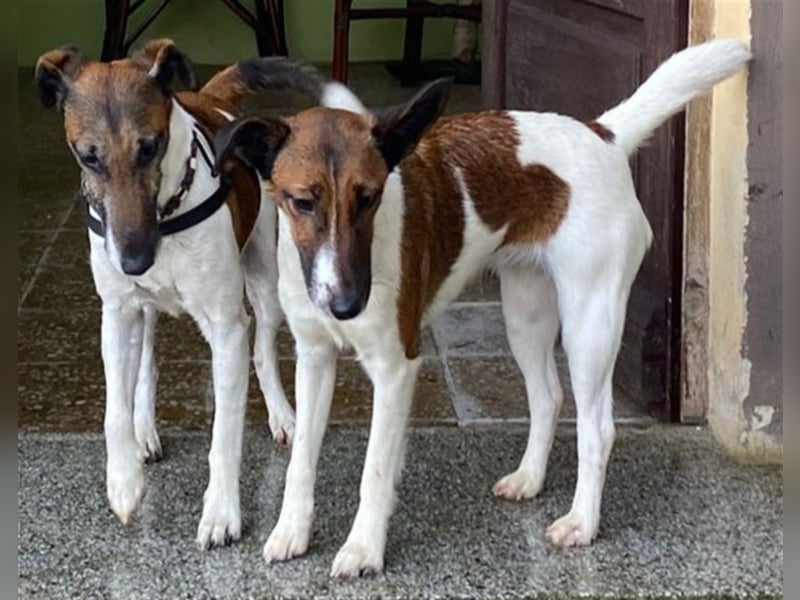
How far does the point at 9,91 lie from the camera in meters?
3.02

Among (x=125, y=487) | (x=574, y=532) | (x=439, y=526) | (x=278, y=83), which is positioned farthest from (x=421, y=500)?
(x=278, y=83)

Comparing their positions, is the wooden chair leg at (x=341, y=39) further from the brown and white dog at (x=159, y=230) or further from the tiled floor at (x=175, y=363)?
the brown and white dog at (x=159, y=230)

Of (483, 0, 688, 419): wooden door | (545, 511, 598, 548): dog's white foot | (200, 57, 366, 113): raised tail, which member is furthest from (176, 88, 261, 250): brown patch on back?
(483, 0, 688, 419): wooden door

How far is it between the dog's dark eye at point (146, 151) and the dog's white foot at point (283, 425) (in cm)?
126

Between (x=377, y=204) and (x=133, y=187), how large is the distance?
0.58 metres

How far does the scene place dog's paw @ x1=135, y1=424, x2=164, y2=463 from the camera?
172 inches

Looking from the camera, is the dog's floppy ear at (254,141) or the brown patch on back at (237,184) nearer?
the dog's floppy ear at (254,141)

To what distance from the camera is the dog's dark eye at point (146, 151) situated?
3430 mm

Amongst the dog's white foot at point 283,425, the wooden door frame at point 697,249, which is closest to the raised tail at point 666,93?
the wooden door frame at point 697,249

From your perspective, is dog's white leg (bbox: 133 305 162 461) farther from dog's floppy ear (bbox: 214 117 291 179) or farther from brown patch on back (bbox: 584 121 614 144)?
brown patch on back (bbox: 584 121 614 144)

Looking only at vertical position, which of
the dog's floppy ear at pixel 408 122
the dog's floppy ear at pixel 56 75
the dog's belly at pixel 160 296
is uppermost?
the dog's floppy ear at pixel 56 75

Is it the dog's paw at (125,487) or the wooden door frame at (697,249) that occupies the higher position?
the wooden door frame at (697,249)

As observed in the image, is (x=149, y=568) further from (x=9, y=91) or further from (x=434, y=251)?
(x=9, y=91)

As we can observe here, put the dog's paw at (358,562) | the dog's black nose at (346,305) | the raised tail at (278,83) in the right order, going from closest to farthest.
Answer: the dog's black nose at (346,305) < the dog's paw at (358,562) < the raised tail at (278,83)
